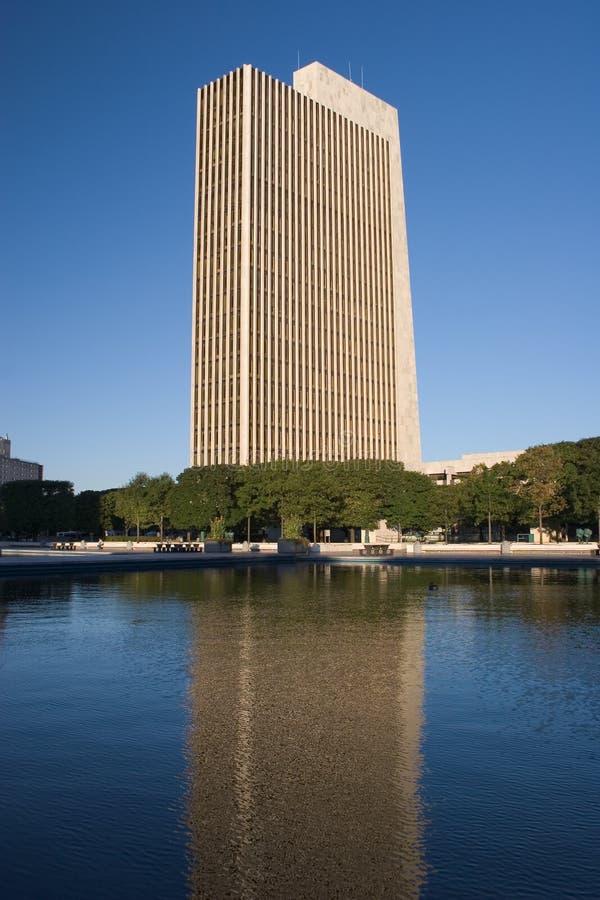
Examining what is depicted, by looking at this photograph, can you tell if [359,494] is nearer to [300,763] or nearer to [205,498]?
[205,498]

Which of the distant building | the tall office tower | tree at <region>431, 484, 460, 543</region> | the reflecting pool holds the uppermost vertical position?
the tall office tower

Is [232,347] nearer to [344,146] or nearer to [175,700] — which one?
[344,146]

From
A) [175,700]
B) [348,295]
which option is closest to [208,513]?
[348,295]

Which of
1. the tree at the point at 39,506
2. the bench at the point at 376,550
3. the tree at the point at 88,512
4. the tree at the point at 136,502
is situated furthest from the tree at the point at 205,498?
the tree at the point at 88,512

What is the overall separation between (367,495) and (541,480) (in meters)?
19.1

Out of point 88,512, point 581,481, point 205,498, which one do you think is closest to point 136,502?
point 205,498

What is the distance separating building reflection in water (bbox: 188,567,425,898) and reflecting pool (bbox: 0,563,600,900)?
2 cm

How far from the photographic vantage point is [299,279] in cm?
12675

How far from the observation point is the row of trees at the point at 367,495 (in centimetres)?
8294

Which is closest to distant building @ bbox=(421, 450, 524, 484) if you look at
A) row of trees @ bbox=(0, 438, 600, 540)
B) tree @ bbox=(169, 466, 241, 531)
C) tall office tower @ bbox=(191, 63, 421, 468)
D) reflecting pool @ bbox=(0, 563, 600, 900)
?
tall office tower @ bbox=(191, 63, 421, 468)

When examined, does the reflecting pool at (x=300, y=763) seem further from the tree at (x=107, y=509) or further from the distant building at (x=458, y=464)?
the distant building at (x=458, y=464)

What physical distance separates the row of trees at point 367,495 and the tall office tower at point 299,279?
2029cm

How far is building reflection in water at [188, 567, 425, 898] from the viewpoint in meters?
5.29

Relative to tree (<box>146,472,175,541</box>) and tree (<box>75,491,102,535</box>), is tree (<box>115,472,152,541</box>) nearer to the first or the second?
tree (<box>146,472,175,541</box>)
